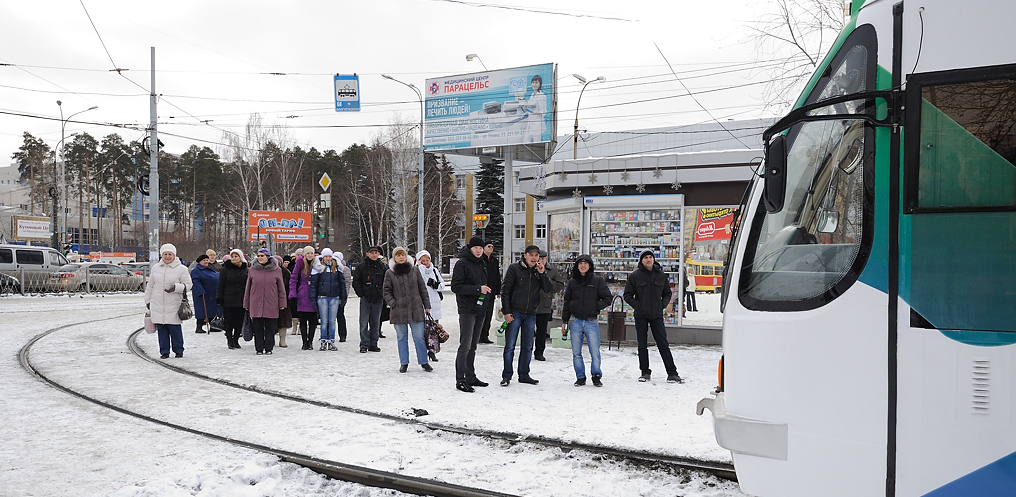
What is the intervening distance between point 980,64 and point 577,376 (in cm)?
654

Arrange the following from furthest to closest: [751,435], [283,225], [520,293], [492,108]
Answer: [283,225] → [492,108] → [520,293] → [751,435]

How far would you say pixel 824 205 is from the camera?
11.5ft

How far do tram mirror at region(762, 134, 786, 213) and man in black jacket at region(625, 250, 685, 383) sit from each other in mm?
5903

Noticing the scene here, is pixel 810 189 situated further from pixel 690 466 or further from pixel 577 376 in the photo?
pixel 577 376

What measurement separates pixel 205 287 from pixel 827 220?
12227 mm

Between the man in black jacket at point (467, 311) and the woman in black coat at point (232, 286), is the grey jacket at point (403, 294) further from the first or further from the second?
the woman in black coat at point (232, 286)

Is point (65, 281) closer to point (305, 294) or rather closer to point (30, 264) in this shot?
point (30, 264)

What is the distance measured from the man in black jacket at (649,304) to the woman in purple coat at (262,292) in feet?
19.1

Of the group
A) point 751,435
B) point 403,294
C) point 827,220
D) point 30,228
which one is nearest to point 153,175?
point 403,294

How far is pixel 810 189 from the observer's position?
3.57m

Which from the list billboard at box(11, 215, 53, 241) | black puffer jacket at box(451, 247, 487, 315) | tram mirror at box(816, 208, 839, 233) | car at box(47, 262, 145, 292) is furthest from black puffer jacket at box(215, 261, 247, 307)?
billboard at box(11, 215, 53, 241)

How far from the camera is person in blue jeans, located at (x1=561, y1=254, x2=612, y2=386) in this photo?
8.95 metres

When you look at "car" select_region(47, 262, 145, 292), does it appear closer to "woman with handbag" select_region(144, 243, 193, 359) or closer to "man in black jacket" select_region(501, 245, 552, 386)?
"woman with handbag" select_region(144, 243, 193, 359)

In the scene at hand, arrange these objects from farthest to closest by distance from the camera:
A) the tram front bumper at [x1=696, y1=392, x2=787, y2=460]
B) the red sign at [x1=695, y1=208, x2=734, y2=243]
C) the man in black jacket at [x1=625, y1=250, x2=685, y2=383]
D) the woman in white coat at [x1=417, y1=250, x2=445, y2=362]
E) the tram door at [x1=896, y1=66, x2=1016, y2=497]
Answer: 1. the red sign at [x1=695, y1=208, x2=734, y2=243]
2. the woman in white coat at [x1=417, y1=250, x2=445, y2=362]
3. the man in black jacket at [x1=625, y1=250, x2=685, y2=383]
4. the tram front bumper at [x1=696, y1=392, x2=787, y2=460]
5. the tram door at [x1=896, y1=66, x2=1016, y2=497]
